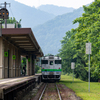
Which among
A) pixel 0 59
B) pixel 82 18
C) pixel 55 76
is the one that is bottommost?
pixel 55 76

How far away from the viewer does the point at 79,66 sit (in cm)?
4891

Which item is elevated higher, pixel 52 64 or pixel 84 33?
pixel 84 33

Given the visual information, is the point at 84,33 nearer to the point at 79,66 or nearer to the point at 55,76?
the point at 55,76

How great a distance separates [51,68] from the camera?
31.4 metres

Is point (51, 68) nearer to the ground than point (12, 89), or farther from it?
farther from it

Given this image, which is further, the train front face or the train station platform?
the train front face

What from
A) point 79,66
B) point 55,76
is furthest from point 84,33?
point 79,66

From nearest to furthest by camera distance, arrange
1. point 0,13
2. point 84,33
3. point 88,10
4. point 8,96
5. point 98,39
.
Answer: point 8,96 < point 0,13 < point 98,39 < point 84,33 < point 88,10

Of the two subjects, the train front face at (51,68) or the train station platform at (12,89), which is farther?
the train front face at (51,68)

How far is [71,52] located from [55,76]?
81.2 ft

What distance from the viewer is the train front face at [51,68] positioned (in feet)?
103

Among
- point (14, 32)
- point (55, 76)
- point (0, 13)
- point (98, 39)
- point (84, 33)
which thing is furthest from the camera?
point (84, 33)

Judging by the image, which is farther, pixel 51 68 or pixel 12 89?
pixel 51 68

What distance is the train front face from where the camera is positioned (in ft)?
103
